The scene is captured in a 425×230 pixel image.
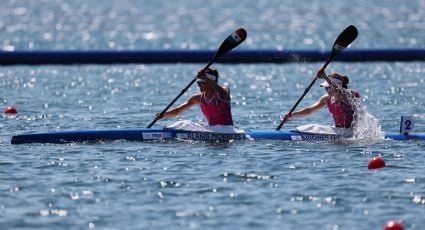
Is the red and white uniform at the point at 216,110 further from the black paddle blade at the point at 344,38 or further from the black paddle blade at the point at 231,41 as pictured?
the black paddle blade at the point at 344,38

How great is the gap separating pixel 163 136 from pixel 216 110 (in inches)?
35.6

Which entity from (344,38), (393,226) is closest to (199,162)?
(344,38)

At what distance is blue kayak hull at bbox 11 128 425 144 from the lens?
19406mm

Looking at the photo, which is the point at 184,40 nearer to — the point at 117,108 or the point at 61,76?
the point at 61,76

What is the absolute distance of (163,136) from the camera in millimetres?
19578

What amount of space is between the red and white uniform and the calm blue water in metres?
0.53

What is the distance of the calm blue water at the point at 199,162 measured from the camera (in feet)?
47.1

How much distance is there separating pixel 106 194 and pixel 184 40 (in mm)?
32022

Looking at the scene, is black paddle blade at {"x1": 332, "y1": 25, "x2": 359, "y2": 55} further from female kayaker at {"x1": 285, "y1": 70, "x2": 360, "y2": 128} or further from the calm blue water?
the calm blue water

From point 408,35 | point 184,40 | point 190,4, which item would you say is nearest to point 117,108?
point 184,40

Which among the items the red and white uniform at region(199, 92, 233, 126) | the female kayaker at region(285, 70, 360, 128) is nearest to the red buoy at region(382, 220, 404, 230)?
the female kayaker at region(285, 70, 360, 128)

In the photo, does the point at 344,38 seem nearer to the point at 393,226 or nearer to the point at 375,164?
the point at 375,164

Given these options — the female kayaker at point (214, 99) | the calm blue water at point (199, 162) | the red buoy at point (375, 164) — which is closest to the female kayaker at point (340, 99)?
the calm blue water at point (199, 162)

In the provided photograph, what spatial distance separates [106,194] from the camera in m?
15.4
